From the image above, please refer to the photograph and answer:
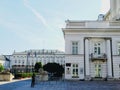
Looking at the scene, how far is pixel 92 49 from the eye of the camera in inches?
1305

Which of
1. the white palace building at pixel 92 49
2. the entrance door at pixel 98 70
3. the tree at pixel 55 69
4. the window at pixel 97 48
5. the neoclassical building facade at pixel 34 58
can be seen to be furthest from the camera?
the neoclassical building facade at pixel 34 58

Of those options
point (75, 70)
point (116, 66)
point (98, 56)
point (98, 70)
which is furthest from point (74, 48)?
point (116, 66)

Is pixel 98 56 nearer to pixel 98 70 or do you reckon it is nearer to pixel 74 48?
pixel 98 70

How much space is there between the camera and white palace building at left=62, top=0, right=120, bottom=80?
32.4m

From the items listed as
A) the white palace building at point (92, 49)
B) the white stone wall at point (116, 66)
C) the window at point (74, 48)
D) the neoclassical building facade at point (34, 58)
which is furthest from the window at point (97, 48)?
the neoclassical building facade at point (34, 58)

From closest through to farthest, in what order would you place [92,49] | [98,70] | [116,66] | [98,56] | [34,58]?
[98,56] → [116,66] → [98,70] → [92,49] → [34,58]

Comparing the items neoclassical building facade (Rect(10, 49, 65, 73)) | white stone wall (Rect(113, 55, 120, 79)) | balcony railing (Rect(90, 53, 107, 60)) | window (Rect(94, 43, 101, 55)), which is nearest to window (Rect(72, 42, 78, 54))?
balcony railing (Rect(90, 53, 107, 60))

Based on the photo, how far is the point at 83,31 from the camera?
3319 centimetres

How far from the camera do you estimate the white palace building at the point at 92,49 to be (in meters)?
32.4

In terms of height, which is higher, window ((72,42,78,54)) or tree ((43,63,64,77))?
window ((72,42,78,54))

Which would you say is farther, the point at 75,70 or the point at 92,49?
the point at 92,49

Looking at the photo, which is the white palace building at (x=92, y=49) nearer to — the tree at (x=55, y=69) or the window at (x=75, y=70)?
the window at (x=75, y=70)

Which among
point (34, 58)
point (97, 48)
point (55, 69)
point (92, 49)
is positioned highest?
point (34, 58)

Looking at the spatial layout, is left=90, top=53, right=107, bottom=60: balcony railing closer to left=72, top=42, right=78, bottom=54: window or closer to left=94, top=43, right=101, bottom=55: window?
left=94, top=43, right=101, bottom=55: window
